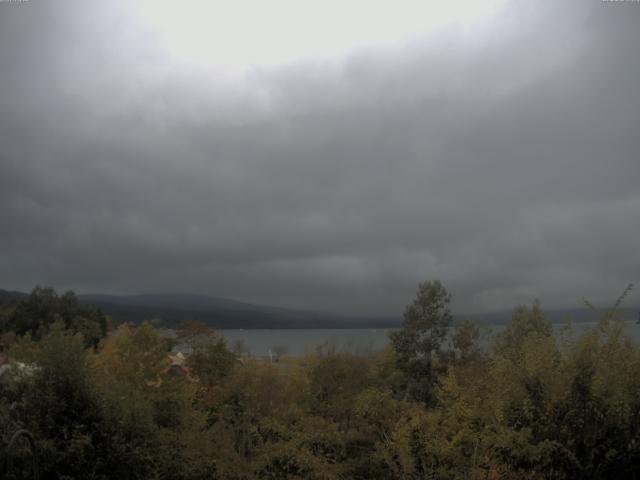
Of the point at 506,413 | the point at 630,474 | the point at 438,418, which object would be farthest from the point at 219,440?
the point at 630,474

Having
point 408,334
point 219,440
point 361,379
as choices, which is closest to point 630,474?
point 219,440

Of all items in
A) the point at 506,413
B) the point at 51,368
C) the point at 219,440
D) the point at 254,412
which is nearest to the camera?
the point at 506,413

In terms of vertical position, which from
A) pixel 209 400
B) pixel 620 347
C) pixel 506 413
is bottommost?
pixel 209 400

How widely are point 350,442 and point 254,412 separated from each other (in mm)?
6281

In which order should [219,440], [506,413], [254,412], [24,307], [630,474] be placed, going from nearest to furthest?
[630,474]
[506,413]
[219,440]
[254,412]
[24,307]

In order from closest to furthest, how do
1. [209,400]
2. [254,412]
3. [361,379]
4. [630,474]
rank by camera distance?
[630,474] < [254,412] < [361,379] < [209,400]

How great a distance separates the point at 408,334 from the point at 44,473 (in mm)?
17078

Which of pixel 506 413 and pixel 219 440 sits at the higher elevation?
pixel 506 413

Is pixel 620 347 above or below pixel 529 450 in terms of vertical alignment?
above

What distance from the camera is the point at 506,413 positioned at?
12.4 m

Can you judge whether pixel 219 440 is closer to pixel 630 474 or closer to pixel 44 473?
pixel 44 473

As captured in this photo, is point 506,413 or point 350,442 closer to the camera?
point 506,413

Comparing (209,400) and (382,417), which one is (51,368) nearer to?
(382,417)

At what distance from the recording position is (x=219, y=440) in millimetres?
16719
